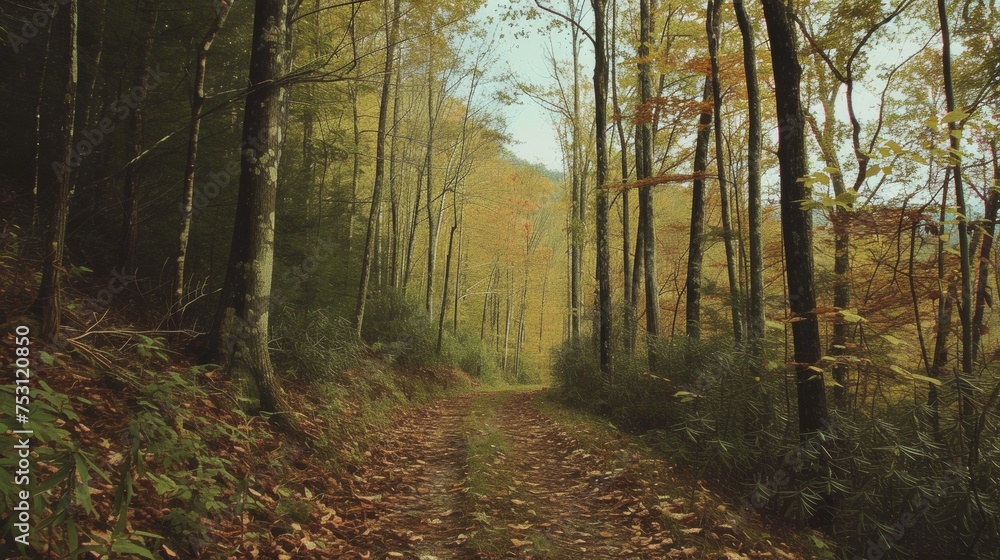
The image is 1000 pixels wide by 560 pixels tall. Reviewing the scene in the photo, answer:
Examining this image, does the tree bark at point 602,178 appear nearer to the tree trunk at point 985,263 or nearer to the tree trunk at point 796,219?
the tree trunk at point 796,219

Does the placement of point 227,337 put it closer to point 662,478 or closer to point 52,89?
point 52,89

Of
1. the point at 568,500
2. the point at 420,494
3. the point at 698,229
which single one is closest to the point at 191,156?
the point at 420,494

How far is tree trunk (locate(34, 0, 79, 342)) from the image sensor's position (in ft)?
11.0

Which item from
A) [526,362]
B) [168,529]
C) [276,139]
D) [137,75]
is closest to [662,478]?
[168,529]

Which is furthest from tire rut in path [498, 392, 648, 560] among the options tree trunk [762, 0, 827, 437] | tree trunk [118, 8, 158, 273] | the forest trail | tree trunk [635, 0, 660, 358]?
tree trunk [118, 8, 158, 273]

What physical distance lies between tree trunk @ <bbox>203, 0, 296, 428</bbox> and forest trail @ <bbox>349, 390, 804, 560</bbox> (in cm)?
171

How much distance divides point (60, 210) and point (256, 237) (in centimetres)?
162

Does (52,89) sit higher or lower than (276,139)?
higher

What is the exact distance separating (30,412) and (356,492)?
10.5ft

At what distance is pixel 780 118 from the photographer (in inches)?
180

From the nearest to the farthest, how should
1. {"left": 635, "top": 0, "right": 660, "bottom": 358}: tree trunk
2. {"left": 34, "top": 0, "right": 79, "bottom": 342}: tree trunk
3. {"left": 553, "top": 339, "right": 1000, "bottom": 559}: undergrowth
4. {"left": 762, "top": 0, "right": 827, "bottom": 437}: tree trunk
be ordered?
{"left": 34, "top": 0, "right": 79, "bottom": 342}: tree trunk, {"left": 553, "top": 339, "right": 1000, "bottom": 559}: undergrowth, {"left": 762, "top": 0, "right": 827, "bottom": 437}: tree trunk, {"left": 635, "top": 0, "right": 660, "bottom": 358}: tree trunk

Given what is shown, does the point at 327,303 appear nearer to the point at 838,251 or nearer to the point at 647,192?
the point at 647,192

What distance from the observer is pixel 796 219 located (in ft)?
15.0

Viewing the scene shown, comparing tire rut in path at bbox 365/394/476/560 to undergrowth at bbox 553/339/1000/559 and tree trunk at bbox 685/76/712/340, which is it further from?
tree trunk at bbox 685/76/712/340
